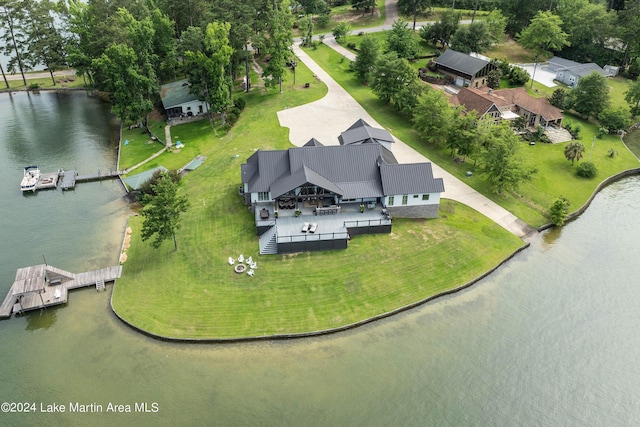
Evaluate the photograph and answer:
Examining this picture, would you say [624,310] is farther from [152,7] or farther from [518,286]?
[152,7]

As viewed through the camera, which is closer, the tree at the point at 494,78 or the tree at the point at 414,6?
the tree at the point at 494,78

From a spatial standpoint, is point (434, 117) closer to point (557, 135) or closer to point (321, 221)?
point (557, 135)

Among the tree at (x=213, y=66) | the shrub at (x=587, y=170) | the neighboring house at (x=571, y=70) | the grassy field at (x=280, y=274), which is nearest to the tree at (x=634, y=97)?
the neighboring house at (x=571, y=70)

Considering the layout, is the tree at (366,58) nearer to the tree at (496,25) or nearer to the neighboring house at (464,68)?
the neighboring house at (464,68)

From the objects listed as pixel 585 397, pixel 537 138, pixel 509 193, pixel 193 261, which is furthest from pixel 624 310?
pixel 193 261

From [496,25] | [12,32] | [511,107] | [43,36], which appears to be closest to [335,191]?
[511,107]

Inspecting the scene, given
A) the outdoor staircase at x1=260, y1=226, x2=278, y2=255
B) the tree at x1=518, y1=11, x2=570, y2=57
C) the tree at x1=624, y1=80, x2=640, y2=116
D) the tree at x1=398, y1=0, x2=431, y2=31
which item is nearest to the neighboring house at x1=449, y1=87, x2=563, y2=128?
the tree at x1=624, y1=80, x2=640, y2=116

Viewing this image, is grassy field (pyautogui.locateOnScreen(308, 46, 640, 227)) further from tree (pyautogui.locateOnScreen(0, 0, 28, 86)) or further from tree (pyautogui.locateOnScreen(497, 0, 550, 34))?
tree (pyautogui.locateOnScreen(0, 0, 28, 86))

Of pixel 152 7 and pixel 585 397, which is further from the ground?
pixel 152 7
